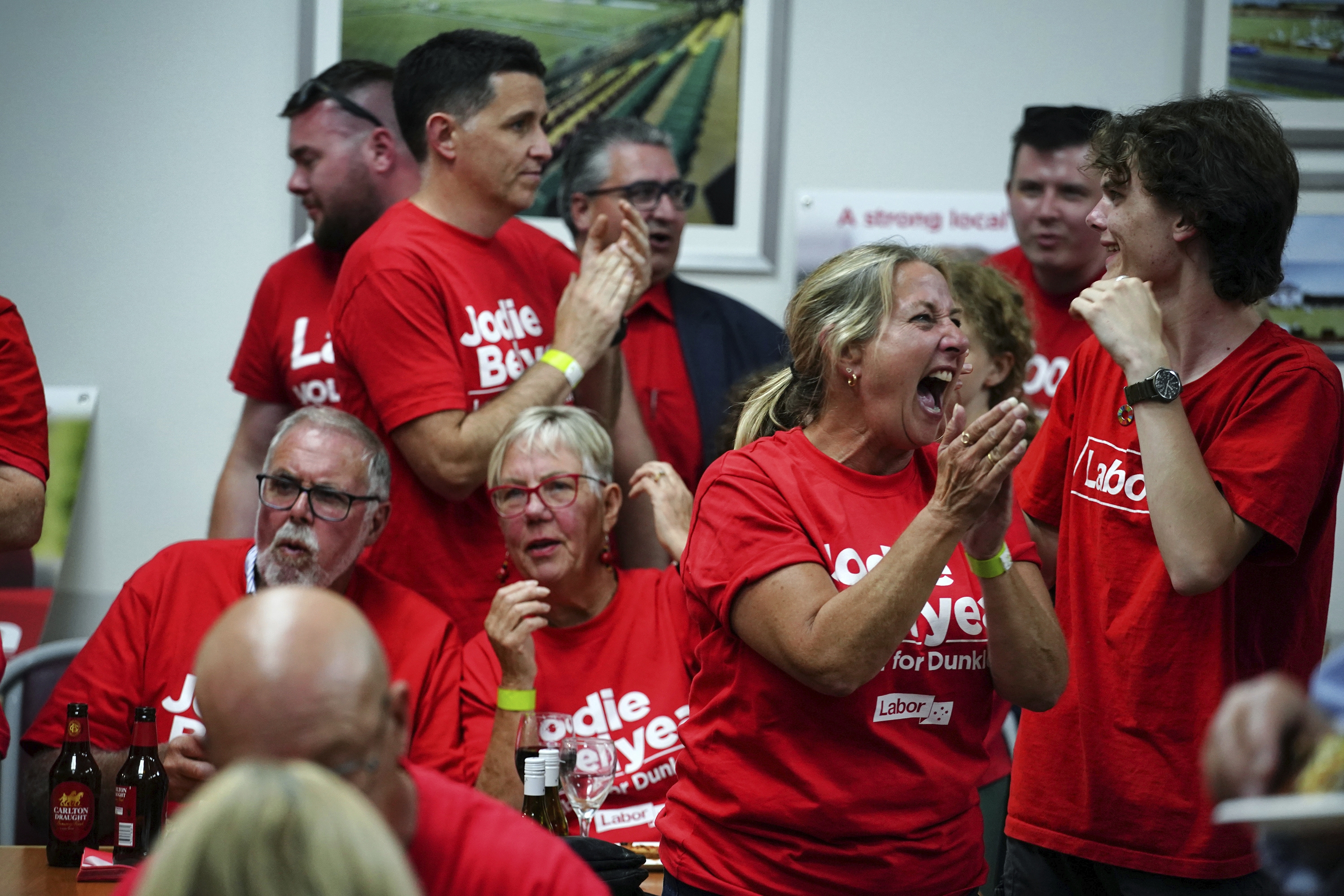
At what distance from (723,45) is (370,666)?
112 inches

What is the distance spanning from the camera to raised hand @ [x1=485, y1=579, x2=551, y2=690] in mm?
2355

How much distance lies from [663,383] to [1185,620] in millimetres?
1640

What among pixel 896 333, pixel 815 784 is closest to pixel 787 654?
pixel 815 784

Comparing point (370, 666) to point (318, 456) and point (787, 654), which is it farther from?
point (318, 456)

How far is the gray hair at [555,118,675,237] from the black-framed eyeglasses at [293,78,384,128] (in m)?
0.47

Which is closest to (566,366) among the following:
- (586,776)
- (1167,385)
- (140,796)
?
(586,776)

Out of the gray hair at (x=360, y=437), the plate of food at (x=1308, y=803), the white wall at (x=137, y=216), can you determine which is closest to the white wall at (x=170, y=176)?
the white wall at (x=137, y=216)

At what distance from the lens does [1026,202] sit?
326 centimetres

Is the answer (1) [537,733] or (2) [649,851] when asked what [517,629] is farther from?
(2) [649,851]

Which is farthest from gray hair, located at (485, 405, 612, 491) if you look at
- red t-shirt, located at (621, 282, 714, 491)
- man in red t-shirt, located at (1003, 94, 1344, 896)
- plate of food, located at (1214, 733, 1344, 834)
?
plate of food, located at (1214, 733, 1344, 834)

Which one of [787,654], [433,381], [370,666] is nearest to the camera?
[370,666]

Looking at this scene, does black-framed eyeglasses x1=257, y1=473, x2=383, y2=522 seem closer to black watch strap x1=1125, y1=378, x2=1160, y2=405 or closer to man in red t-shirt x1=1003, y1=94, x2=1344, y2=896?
man in red t-shirt x1=1003, y1=94, x2=1344, y2=896

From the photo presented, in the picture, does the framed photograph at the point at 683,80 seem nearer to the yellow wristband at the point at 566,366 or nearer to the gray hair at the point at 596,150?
the gray hair at the point at 596,150

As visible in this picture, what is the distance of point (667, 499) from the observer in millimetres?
2680
